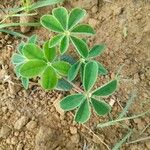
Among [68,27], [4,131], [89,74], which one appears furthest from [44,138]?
[68,27]

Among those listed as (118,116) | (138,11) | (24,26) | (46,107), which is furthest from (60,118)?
(138,11)

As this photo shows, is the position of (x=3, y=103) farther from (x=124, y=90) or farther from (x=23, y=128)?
(x=124, y=90)

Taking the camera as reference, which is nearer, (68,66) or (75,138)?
(68,66)

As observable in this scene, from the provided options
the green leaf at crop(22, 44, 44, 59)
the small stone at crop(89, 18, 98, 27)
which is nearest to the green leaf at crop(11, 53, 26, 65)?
the green leaf at crop(22, 44, 44, 59)

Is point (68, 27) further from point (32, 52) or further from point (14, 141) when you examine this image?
point (14, 141)

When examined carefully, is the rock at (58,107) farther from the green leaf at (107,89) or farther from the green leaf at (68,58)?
the green leaf at (107,89)
